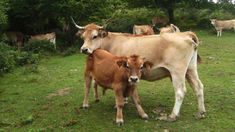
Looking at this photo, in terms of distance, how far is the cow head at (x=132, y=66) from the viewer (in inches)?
302

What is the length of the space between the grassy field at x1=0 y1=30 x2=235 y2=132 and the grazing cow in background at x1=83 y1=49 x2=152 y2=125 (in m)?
0.53

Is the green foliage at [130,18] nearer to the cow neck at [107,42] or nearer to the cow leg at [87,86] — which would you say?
the cow neck at [107,42]

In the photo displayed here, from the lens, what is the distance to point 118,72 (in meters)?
8.19

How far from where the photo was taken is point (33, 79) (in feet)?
43.2

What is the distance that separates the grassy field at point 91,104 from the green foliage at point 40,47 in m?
3.71

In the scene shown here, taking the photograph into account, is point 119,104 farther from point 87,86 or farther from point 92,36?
point 92,36

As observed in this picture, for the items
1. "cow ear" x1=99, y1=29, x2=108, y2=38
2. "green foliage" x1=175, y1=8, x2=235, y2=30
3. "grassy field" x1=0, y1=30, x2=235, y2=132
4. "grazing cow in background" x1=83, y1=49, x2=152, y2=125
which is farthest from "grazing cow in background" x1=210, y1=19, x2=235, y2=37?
"grazing cow in background" x1=83, y1=49, x2=152, y2=125

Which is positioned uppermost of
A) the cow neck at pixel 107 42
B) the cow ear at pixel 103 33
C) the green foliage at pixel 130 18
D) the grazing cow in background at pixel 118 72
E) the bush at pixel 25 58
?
the cow ear at pixel 103 33

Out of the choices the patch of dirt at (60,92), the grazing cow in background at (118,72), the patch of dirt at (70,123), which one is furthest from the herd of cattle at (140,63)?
the patch of dirt at (60,92)

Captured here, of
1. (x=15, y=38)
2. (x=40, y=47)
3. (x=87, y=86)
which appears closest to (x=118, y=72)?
(x=87, y=86)

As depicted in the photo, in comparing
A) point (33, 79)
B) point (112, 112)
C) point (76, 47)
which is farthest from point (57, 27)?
point (112, 112)

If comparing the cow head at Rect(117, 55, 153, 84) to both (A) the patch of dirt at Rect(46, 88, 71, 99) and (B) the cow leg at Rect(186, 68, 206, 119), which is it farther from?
(A) the patch of dirt at Rect(46, 88, 71, 99)

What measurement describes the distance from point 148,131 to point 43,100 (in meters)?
3.62

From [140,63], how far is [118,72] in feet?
2.02
